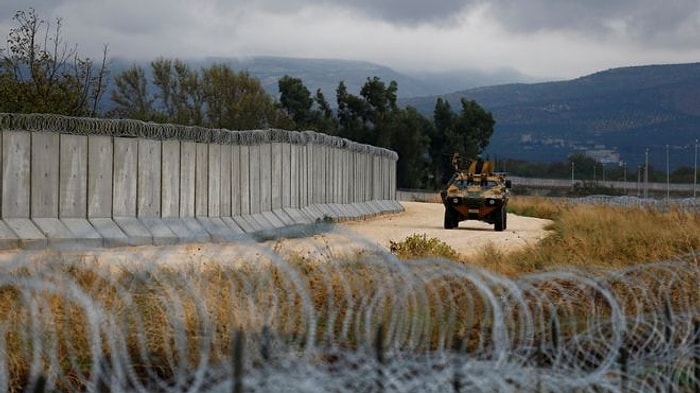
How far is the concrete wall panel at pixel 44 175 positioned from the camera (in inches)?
876

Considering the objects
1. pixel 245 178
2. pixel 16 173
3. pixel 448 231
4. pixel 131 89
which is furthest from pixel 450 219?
pixel 131 89

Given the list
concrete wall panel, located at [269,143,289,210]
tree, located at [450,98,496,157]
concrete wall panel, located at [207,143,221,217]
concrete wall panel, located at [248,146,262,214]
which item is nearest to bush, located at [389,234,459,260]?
concrete wall panel, located at [207,143,221,217]

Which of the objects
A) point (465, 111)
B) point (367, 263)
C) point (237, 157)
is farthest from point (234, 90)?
point (367, 263)

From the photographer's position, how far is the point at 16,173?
2203cm

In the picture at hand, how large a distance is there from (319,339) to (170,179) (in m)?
15.6

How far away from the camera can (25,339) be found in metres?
9.05

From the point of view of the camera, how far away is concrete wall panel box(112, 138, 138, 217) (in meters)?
23.8

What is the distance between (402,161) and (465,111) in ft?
38.8

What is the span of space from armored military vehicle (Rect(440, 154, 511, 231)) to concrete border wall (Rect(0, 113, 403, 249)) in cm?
438

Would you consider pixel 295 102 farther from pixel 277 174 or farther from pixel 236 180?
pixel 236 180

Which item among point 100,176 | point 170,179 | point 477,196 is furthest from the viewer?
point 477,196

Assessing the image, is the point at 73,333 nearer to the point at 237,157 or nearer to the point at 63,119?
the point at 63,119

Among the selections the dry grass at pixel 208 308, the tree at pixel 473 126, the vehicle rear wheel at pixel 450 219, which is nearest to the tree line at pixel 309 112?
the tree at pixel 473 126

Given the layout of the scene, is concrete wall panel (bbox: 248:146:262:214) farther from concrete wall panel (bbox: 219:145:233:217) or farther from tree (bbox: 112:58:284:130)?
tree (bbox: 112:58:284:130)
